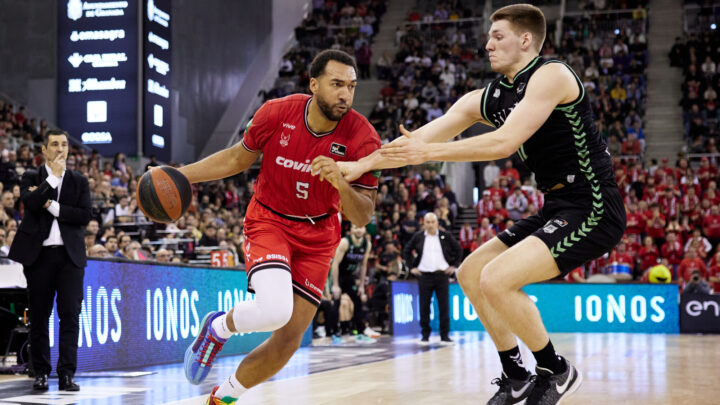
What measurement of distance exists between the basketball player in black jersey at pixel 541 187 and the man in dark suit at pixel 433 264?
346 inches

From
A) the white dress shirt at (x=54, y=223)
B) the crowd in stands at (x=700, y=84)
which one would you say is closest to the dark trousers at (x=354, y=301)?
the white dress shirt at (x=54, y=223)

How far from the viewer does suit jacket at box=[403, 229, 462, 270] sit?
13562 millimetres

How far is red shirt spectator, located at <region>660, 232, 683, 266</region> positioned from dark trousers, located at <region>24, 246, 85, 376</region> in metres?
14.5

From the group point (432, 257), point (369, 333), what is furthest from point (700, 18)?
point (369, 333)

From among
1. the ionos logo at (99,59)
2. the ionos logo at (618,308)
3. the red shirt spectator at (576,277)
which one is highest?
the ionos logo at (99,59)

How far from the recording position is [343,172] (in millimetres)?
4500

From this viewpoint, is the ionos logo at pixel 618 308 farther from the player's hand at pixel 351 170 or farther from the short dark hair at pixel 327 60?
the player's hand at pixel 351 170

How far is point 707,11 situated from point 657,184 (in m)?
10.4

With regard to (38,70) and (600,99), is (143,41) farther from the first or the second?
(600,99)

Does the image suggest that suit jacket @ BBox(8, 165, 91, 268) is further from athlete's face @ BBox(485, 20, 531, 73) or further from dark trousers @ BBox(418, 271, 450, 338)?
dark trousers @ BBox(418, 271, 450, 338)

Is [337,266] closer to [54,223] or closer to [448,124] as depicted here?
[54,223]

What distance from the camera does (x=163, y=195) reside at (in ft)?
15.8

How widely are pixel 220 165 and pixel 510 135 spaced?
6.08 ft

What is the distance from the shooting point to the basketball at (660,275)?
16906 millimetres
